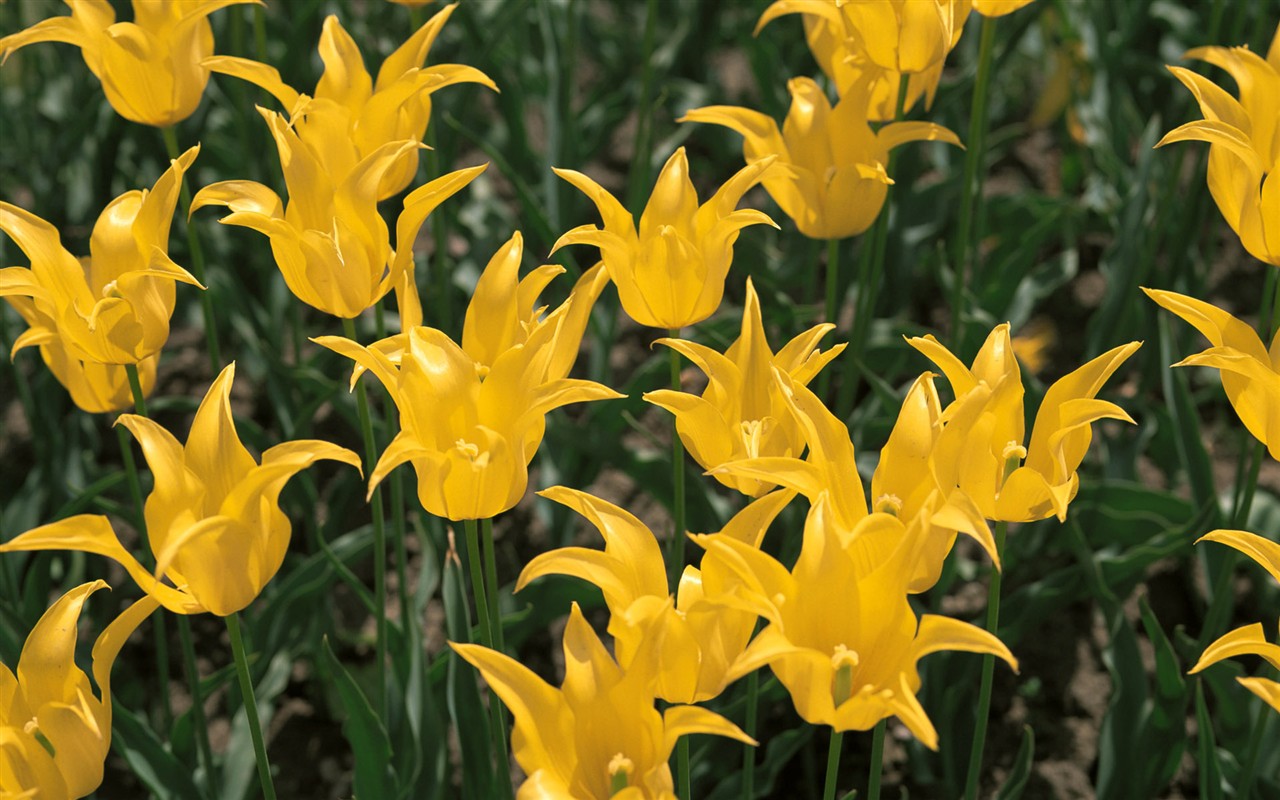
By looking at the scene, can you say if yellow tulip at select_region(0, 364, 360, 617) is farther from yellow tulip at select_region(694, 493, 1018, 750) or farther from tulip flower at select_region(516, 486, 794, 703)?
yellow tulip at select_region(694, 493, 1018, 750)

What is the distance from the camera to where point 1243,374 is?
1.67 meters

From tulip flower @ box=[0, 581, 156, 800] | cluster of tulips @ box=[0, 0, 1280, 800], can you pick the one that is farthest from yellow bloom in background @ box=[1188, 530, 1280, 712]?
tulip flower @ box=[0, 581, 156, 800]

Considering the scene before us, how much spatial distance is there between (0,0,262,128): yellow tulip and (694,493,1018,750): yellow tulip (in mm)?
1311

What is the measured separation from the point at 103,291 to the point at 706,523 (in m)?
→ 1.27

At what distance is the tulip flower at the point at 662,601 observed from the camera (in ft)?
4.78

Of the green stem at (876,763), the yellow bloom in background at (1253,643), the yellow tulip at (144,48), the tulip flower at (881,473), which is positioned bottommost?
the green stem at (876,763)

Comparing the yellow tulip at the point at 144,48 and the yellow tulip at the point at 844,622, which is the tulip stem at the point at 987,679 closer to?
the yellow tulip at the point at 844,622

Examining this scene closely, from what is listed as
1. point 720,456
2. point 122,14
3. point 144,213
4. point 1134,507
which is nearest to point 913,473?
point 720,456

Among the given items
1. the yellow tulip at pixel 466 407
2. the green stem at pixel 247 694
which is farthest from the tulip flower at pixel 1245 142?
the green stem at pixel 247 694

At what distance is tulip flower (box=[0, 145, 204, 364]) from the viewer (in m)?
1.83

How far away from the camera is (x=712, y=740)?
255 cm

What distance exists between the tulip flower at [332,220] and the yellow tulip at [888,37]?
693 millimetres

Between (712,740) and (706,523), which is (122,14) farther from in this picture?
(712,740)

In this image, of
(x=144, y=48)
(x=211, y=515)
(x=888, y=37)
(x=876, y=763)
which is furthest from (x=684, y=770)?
(x=144, y=48)
